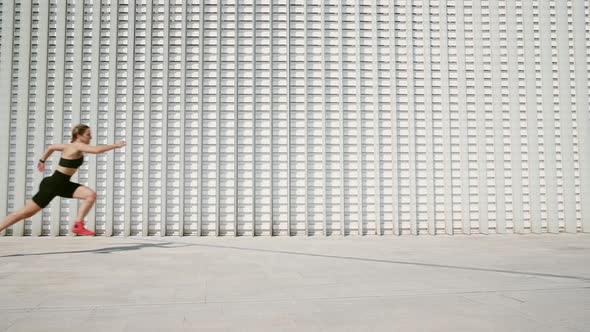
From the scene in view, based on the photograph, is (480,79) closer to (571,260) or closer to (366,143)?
(366,143)

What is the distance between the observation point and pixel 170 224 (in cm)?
930

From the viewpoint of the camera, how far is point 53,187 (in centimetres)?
603

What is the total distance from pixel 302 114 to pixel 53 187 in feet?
17.3

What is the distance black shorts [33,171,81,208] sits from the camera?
237 inches

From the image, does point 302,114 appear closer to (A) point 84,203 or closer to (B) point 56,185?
(A) point 84,203

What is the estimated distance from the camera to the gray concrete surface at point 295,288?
2.94 meters

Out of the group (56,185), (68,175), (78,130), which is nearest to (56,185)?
(56,185)

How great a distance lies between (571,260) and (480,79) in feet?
16.9

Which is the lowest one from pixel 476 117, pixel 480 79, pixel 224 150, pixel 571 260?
pixel 571 260

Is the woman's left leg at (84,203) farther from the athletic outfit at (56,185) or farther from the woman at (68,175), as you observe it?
the athletic outfit at (56,185)

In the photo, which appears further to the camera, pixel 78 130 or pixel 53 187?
pixel 53 187

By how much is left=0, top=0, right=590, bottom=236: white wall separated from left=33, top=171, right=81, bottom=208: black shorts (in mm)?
3000

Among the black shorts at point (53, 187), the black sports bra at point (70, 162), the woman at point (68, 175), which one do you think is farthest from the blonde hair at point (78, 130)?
the black shorts at point (53, 187)

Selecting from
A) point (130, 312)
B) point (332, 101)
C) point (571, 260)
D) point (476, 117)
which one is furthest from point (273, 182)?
point (130, 312)
